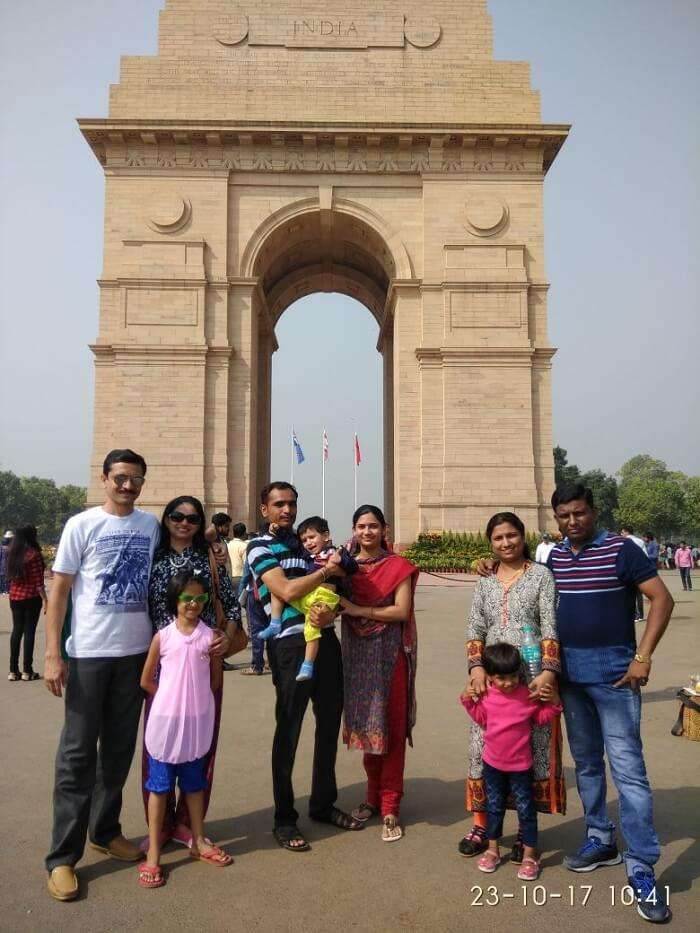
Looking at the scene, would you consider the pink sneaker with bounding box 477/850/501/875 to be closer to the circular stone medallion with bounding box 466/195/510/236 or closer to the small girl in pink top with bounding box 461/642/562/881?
the small girl in pink top with bounding box 461/642/562/881

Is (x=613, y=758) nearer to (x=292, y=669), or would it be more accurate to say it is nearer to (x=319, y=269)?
(x=292, y=669)

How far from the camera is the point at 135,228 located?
22953mm

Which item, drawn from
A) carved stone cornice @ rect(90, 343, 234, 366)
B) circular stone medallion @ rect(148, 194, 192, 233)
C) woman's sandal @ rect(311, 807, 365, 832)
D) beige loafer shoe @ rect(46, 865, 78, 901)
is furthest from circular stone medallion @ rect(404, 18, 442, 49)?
beige loafer shoe @ rect(46, 865, 78, 901)

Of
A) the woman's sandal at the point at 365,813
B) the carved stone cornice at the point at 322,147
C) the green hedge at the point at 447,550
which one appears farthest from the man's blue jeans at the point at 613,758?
the carved stone cornice at the point at 322,147

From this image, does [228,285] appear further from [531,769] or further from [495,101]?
[531,769]

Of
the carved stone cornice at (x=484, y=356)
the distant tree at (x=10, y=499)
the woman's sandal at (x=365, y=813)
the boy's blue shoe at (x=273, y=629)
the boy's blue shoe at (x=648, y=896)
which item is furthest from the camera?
the distant tree at (x=10, y=499)

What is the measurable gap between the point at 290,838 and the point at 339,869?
370mm

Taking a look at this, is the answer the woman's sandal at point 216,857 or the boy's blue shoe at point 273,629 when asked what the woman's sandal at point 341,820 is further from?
the boy's blue shoe at point 273,629

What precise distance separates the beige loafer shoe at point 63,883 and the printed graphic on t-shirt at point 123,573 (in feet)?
4.28

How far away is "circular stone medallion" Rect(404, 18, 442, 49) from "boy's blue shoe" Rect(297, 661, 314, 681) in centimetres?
2481

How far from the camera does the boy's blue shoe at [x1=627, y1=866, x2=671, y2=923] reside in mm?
3385

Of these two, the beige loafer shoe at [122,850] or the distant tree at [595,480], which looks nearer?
the beige loafer shoe at [122,850]

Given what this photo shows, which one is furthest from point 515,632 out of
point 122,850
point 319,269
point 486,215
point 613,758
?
point 319,269

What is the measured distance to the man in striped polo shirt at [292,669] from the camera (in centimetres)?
424
